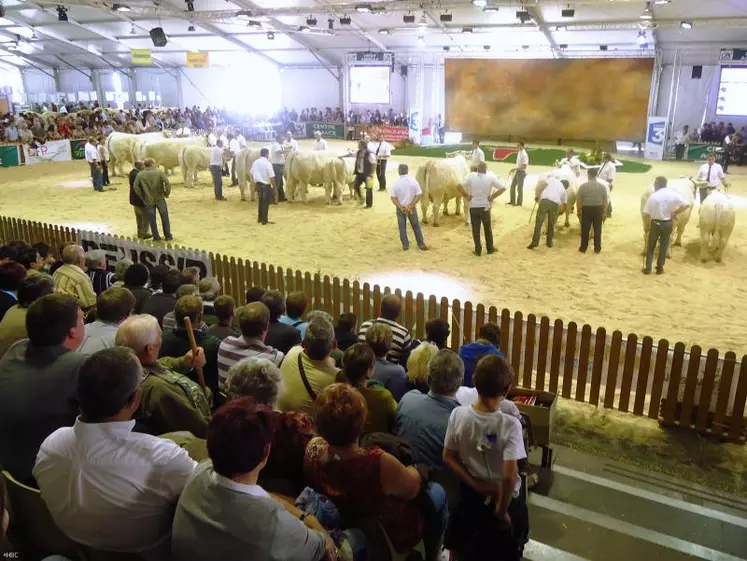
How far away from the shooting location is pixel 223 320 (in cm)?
445

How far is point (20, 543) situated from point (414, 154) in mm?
25587

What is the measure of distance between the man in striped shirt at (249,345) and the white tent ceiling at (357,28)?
17221mm

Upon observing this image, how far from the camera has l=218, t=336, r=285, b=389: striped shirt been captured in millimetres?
3783

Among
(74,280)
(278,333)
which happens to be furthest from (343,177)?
(278,333)

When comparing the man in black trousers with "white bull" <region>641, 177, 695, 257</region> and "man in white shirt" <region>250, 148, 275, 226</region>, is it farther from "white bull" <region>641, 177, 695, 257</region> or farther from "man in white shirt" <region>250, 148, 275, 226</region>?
"man in white shirt" <region>250, 148, 275, 226</region>

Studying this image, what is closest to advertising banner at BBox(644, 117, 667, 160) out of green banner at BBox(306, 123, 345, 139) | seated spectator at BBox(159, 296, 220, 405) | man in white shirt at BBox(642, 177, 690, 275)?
green banner at BBox(306, 123, 345, 139)

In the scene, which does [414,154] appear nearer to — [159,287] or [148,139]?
[148,139]

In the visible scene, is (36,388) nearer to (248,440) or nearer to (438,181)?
(248,440)

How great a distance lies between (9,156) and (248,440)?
85.0 feet

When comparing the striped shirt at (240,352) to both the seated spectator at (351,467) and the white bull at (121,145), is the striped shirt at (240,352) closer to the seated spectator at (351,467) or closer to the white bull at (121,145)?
the seated spectator at (351,467)

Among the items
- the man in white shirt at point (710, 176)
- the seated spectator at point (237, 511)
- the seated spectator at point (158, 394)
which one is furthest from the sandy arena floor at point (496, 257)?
the seated spectator at point (237, 511)

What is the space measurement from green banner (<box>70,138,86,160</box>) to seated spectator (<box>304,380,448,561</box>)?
26633 mm

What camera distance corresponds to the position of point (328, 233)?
1238 centimetres

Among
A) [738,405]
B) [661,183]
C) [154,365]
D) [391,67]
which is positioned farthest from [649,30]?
[154,365]
